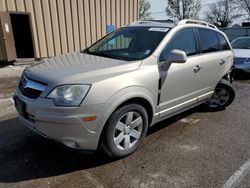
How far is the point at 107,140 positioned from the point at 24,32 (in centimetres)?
981

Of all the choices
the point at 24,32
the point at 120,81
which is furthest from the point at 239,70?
the point at 24,32

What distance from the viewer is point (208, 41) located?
411cm

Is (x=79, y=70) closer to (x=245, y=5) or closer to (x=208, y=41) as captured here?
(x=208, y=41)

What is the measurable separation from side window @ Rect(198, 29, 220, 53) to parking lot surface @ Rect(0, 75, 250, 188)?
1355 mm

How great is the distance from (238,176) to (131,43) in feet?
7.63

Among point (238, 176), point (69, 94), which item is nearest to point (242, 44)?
point (238, 176)

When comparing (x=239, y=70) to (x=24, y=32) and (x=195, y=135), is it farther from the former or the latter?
(x=24, y=32)

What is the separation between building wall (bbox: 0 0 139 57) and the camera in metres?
8.74

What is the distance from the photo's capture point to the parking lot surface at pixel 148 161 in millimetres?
2541

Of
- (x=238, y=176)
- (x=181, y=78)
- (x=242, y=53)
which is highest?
(x=181, y=78)

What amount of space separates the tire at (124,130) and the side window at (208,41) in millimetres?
1789

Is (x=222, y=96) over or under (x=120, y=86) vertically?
under

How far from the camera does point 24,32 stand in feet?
35.2

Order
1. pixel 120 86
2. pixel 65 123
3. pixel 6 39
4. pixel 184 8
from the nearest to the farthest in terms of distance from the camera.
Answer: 1. pixel 65 123
2. pixel 120 86
3. pixel 6 39
4. pixel 184 8
